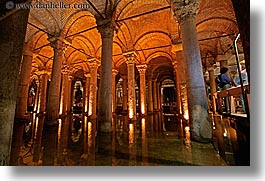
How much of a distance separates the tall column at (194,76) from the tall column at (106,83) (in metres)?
3.00

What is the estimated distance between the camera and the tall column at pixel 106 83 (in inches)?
229

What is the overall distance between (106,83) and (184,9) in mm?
3949

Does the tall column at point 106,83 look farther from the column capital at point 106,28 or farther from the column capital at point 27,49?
the column capital at point 27,49

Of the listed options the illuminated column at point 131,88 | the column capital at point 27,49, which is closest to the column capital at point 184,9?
the illuminated column at point 131,88

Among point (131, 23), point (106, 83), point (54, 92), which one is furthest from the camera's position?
point (131, 23)

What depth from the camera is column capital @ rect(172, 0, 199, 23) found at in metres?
4.80

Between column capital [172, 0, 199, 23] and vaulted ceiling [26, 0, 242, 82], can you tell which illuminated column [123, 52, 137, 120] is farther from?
column capital [172, 0, 199, 23]

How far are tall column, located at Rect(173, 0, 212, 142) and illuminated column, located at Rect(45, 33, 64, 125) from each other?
651cm

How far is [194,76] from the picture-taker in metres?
4.47

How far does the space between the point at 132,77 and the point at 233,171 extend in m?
8.96

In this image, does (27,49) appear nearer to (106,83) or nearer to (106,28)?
(106,28)

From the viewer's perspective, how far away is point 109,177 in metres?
1.93

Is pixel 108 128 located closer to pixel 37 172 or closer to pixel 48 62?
pixel 37 172

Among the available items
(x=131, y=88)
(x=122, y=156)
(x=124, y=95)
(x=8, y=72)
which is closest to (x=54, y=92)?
(x=131, y=88)
